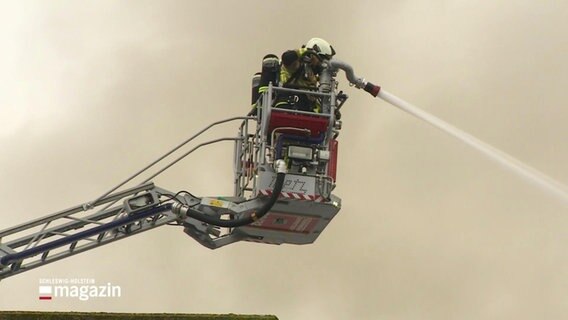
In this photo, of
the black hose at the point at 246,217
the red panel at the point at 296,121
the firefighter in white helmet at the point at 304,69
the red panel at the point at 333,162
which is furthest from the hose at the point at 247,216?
the firefighter in white helmet at the point at 304,69

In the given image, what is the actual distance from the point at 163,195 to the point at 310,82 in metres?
3.51

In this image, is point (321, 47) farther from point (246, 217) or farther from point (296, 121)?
point (246, 217)

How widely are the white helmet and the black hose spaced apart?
2.47m

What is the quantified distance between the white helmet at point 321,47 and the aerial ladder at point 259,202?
0.16m

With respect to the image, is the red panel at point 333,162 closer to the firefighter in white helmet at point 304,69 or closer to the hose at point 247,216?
the firefighter in white helmet at point 304,69

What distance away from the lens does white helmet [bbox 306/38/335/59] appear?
46.6 feet

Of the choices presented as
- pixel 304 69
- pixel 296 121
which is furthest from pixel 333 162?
pixel 304 69

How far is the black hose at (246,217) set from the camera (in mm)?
13367

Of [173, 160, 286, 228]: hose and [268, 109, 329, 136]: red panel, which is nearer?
[173, 160, 286, 228]: hose

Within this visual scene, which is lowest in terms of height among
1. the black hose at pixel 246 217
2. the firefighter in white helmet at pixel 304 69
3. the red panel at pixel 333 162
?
the black hose at pixel 246 217

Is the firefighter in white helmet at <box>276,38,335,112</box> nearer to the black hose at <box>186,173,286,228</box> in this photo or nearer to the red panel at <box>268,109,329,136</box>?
the red panel at <box>268,109,329,136</box>

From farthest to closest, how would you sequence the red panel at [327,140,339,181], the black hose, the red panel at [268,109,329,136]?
the red panel at [327,140,339,181] → the red panel at [268,109,329,136] → the black hose

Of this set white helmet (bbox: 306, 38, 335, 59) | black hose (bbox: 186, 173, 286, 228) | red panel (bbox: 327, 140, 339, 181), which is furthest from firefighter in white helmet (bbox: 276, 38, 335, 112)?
black hose (bbox: 186, 173, 286, 228)

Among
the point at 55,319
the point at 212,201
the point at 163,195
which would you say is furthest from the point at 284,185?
the point at 55,319
